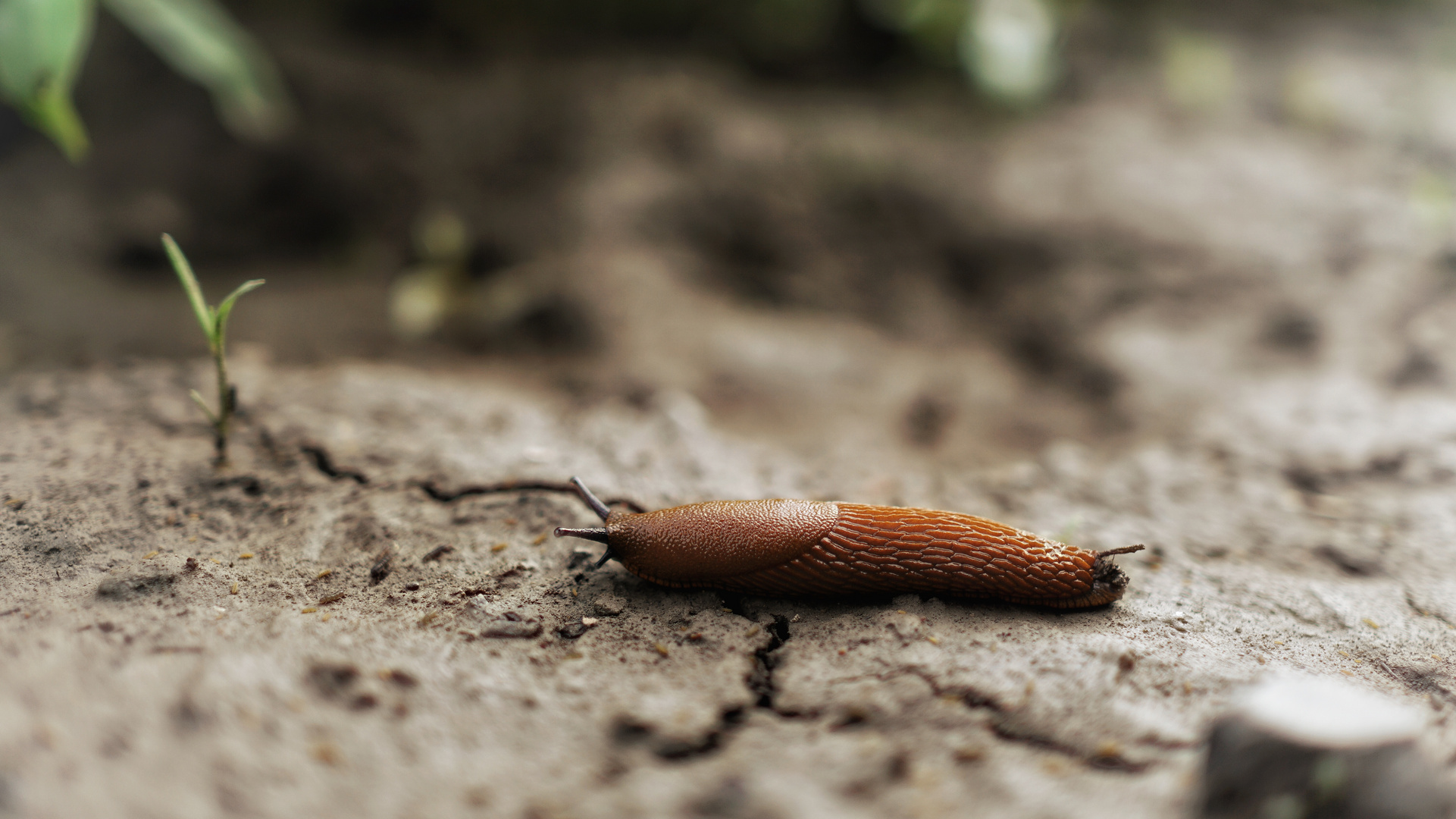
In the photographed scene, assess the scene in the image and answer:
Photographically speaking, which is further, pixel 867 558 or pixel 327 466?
pixel 327 466

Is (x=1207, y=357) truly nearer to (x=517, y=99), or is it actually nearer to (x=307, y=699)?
(x=307, y=699)

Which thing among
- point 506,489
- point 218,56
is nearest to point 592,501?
point 506,489

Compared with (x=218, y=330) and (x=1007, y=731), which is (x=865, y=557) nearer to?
(x=1007, y=731)

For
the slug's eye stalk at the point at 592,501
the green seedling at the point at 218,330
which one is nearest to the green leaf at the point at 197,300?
the green seedling at the point at 218,330

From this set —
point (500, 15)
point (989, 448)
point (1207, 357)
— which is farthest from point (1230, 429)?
point (500, 15)

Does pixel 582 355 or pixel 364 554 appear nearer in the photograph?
pixel 364 554

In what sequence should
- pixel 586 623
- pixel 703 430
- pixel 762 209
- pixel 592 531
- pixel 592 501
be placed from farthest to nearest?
pixel 762 209
pixel 703 430
pixel 592 501
pixel 592 531
pixel 586 623
